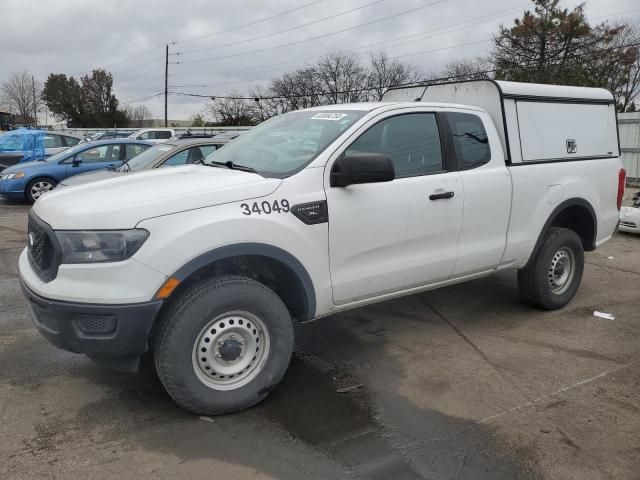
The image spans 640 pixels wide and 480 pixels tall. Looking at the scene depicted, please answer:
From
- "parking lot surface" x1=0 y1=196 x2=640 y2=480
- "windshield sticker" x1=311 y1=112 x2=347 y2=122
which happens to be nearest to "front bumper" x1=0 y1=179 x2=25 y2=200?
"parking lot surface" x1=0 y1=196 x2=640 y2=480

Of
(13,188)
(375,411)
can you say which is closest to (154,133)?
(13,188)

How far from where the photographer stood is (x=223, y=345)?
339 cm

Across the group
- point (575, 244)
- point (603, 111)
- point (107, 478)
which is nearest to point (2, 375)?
point (107, 478)

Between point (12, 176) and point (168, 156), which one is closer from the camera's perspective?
point (168, 156)

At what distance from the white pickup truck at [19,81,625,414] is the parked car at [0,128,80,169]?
1416cm

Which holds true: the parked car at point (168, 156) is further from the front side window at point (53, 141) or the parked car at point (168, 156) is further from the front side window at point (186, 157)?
the front side window at point (53, 141)

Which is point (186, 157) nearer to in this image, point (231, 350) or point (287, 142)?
point (287, 142)

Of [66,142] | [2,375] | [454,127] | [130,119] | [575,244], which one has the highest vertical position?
[130,119]

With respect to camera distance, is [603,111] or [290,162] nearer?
[290,162]

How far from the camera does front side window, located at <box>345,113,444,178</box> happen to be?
4.02 m

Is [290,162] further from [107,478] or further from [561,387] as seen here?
[561,387]

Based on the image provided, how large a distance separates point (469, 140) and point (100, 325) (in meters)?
3.09

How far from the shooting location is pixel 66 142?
58.9 feet

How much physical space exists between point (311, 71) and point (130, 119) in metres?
30.0
